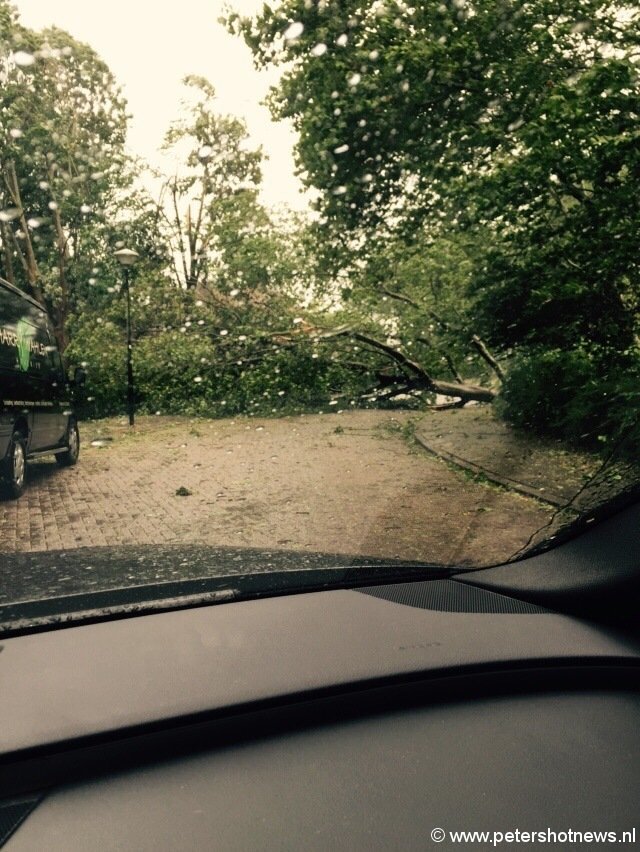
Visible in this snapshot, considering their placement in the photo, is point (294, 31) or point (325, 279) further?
point (325, 279)

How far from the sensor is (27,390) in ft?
10.3

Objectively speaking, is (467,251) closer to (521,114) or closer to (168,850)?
(521,114)

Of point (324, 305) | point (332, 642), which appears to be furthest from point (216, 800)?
point (324, 305)

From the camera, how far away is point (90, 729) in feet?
4.22

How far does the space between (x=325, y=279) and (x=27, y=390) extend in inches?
66.6

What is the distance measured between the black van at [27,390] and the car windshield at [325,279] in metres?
0.02

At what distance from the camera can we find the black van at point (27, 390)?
117 inches

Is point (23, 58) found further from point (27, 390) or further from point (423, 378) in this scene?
point (423, 378)

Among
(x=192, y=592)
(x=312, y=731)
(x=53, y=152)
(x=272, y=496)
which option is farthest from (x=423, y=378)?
(x=312, y=731)

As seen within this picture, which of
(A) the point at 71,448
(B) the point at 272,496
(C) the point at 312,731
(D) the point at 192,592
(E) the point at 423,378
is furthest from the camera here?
(E) the point at 423,378

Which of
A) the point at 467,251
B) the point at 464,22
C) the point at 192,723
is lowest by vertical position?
the point at 192,723

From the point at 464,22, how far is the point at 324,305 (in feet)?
5.57

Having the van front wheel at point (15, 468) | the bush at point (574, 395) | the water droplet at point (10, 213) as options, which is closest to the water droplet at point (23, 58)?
Answer: the water droplet at point (10, 213)

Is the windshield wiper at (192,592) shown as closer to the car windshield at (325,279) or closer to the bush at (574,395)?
the car windshield at (325,279)
